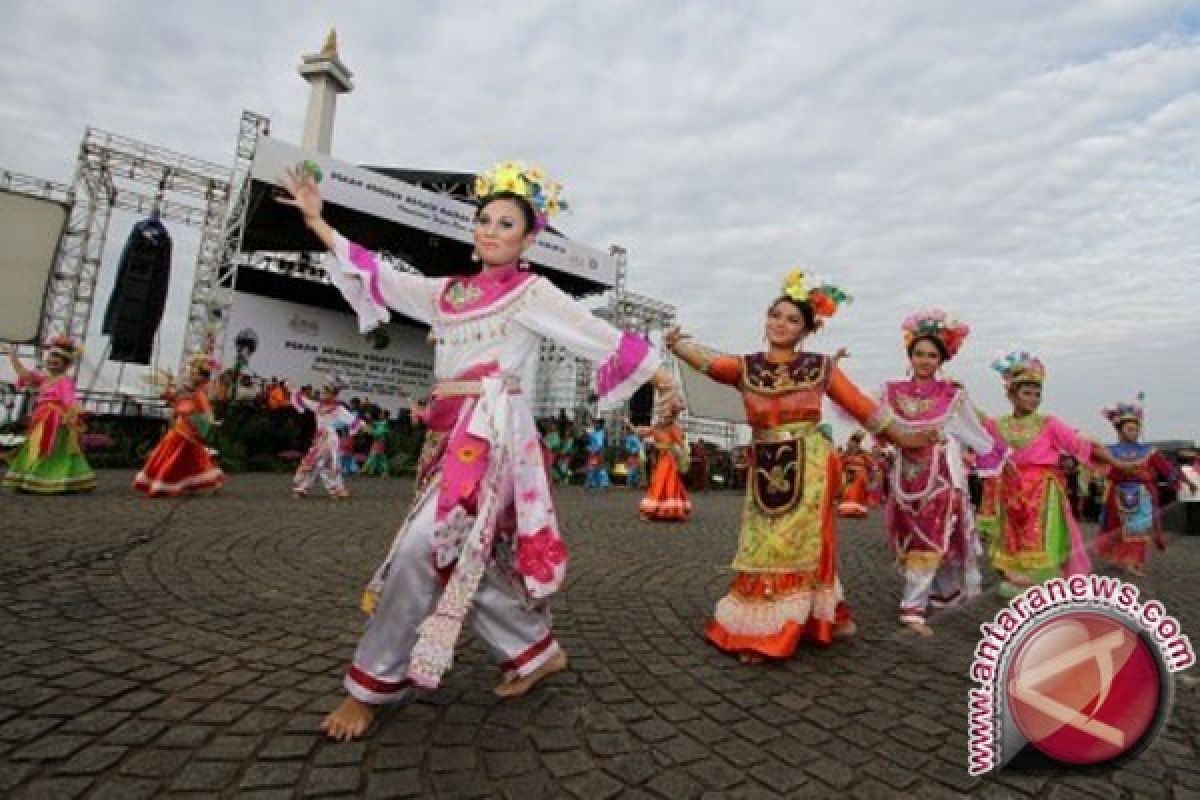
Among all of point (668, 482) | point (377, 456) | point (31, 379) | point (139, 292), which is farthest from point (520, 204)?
point (139, 292)

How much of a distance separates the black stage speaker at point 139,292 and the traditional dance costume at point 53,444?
371 inches

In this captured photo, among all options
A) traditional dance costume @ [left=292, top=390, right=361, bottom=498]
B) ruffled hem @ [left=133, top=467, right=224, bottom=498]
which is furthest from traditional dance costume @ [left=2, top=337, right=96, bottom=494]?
traditional dance costume @ [left=292, top=390, right=361, bottom=498]

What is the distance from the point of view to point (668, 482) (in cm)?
→ 1006

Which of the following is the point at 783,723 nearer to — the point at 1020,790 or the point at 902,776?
the point at 902,776

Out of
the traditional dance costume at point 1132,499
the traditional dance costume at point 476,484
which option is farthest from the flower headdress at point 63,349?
the traditional dance costume at point 1132,499

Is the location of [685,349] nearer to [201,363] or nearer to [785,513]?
[785,513]

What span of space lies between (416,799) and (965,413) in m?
4.36

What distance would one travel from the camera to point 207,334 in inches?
609

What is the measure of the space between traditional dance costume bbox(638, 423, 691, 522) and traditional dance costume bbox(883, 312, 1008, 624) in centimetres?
508

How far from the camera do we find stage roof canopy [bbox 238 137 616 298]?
15492mm

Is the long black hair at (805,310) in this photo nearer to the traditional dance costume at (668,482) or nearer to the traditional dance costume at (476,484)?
the traditional dance costume at (476,484)

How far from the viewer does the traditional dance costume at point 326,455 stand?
9.88 metres

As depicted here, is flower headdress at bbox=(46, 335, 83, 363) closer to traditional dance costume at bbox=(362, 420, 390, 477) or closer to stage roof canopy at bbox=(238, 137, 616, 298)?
stage roof canopy at bbox=(238, 137, 616, 298)

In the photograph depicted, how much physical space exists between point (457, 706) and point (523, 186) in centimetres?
217
